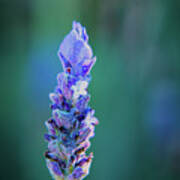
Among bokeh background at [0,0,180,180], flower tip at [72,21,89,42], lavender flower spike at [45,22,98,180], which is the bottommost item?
lavender flower spike at [45,22,98,180]

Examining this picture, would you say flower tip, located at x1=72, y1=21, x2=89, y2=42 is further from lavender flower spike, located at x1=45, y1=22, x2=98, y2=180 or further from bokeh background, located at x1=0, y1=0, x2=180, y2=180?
bokeh background, located at x1=0, y1=0, x2=180, y2=180

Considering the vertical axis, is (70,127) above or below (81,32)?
below

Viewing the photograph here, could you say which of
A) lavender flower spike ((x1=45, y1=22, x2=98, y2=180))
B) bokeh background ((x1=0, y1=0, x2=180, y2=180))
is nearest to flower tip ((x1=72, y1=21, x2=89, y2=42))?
lavender flower spike ((x1=45, y1=22, x2=98, y2=180))

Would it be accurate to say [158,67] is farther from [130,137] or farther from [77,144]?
[77,144]

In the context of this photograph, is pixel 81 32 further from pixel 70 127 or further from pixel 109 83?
pixel 109 83

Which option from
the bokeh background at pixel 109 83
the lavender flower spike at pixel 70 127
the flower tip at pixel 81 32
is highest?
the bokeh background at pixel 109 83

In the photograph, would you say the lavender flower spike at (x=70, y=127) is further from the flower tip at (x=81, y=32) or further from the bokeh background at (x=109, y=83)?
the bokeh background at (x=109, y=83)

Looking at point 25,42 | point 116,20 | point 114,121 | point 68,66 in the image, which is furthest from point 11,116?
point 68,66

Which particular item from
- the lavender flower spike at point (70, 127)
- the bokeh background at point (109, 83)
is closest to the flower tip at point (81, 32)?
the lavender flower spike at point (70, 127)

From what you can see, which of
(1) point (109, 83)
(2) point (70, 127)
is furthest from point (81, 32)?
(1) point (109, 83)
